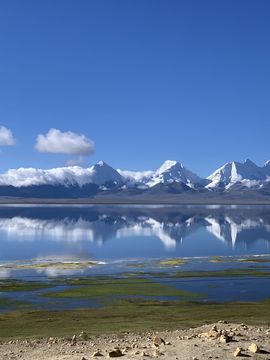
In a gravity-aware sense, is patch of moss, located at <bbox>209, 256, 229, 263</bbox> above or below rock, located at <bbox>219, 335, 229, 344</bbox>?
below

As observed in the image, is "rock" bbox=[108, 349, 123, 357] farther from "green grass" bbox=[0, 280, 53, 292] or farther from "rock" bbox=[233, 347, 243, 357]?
"green grass" bbox=[0, 280, 53, 292]

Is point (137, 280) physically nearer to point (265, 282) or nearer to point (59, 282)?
point (59, 282)

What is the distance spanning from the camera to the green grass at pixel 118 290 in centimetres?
5548

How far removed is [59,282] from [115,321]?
27.9 m

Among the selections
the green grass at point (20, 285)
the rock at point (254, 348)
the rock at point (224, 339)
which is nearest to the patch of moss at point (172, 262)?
the green grass at point (20, 285)

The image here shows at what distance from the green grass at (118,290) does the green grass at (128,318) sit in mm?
5510

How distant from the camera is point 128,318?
39375 millimetres

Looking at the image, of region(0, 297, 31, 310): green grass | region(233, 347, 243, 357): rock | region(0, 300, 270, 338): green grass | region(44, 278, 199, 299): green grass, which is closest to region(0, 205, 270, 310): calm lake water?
region(0, 297, 31, 310): green grass

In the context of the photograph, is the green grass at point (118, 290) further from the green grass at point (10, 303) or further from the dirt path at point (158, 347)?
the dirt path at point (158, 347)

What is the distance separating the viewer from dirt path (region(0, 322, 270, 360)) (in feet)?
62.9

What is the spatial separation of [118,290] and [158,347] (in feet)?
126

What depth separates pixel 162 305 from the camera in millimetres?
48312

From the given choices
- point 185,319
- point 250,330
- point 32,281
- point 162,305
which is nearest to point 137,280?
point 32,281

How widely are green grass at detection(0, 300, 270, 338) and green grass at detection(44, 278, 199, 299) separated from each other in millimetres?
5510
